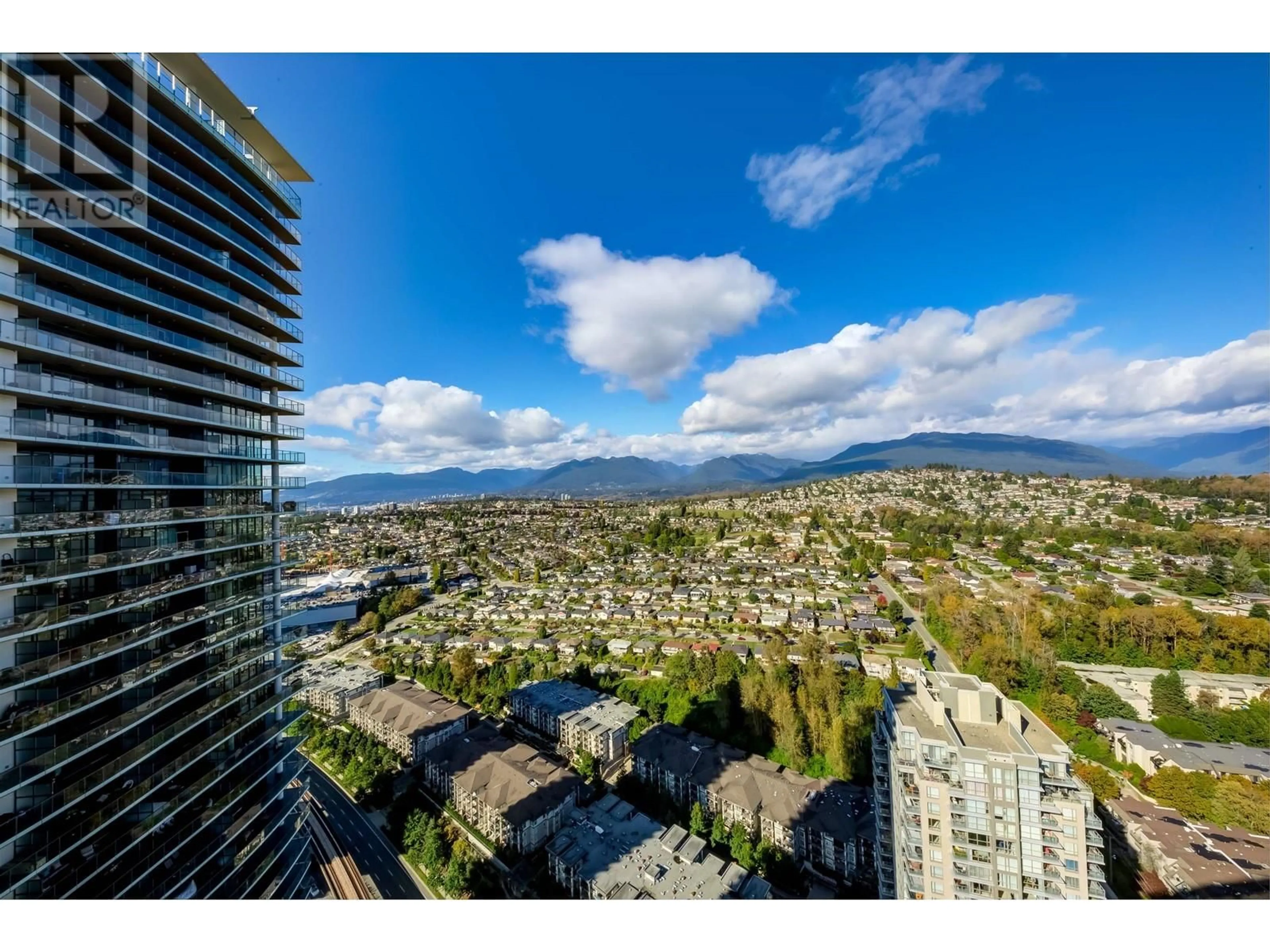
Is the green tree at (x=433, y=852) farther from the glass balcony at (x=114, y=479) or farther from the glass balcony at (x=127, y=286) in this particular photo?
the glass balcony at (x=127, y=286)

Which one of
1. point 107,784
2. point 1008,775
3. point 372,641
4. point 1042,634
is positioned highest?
point 107,784

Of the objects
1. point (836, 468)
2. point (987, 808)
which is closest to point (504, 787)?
point (987, 808)

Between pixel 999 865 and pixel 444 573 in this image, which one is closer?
pixel 999 865

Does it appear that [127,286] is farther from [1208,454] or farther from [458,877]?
[1208,454]

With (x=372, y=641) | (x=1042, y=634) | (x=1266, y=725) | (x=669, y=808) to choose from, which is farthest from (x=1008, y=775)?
(x=372, y=641)

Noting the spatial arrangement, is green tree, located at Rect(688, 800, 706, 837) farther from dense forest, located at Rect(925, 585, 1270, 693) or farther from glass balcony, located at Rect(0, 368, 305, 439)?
dense forest, located at Rect(925, 585, 1270, 693)

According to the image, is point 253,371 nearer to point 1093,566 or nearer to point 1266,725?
point 1266,725

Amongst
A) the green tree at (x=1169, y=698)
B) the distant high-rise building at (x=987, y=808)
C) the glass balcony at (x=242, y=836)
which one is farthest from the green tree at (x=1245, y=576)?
the glass balcony at (x=242, y=836)
